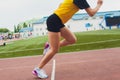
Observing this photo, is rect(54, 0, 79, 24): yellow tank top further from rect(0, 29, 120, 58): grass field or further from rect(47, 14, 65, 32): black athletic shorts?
rect(0, 29, 120, 58): grass field

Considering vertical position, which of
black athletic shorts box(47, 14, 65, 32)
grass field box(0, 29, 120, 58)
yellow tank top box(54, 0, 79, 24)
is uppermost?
yellow tank top box(54, 0, 79, 24)

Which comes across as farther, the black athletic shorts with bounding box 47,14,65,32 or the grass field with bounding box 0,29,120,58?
the grass field with bounding box 0,29,120,58

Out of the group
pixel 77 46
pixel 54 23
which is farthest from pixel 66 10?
pixel 77 46

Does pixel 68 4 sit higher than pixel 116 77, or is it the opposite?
pixel 68 4

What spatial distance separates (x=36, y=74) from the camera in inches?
310

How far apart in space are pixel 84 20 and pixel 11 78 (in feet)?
360

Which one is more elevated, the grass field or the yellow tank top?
the yellow tank top

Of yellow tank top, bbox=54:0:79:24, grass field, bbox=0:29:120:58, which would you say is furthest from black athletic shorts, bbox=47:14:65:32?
grass field, bbox=0:29:120:58

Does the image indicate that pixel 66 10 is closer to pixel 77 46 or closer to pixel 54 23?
pixel 54 23

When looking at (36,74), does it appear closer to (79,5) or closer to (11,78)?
(11,78)

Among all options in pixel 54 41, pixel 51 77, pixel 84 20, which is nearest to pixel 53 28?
pixel 54 41

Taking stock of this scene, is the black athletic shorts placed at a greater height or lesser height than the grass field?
→ greater

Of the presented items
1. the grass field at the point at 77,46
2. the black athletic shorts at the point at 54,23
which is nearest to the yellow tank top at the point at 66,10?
the black athletic shorts at the point at 54,23

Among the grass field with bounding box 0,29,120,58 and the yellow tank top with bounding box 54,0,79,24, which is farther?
the grass field with bounding box 0,29,120,58
